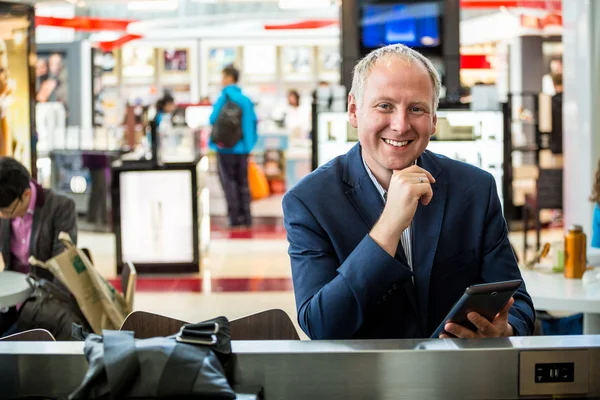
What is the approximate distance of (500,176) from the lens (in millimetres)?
6680

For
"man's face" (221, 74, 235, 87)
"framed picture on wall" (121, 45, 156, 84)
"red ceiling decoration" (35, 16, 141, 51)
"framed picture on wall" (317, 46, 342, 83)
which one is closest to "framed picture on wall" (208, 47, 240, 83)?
"framed picture on wall" (121, 45, 156, 84)

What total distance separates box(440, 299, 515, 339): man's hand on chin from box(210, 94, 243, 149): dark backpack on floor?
9696 mm

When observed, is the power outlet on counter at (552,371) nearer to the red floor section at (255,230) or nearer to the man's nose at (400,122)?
the man's nose at (400,122)

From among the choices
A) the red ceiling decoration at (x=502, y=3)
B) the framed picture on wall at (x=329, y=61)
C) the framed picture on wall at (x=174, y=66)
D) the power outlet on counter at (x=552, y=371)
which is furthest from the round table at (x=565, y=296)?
the framed picture on wall at (x=174, y=66)

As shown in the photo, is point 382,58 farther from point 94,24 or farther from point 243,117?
point 94,24

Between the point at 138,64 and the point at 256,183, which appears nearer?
the point at 256,183

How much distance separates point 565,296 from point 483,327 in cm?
218

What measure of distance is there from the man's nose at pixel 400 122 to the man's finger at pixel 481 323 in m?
0.40

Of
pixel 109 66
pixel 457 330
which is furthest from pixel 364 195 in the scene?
pixel 109 66

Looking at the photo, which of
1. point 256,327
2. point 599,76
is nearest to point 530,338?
point 256,327

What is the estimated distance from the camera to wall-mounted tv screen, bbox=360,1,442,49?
7.38 m

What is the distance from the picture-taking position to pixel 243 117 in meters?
11.7

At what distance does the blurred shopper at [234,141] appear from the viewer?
11.5m

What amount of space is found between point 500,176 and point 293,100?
405 inches
